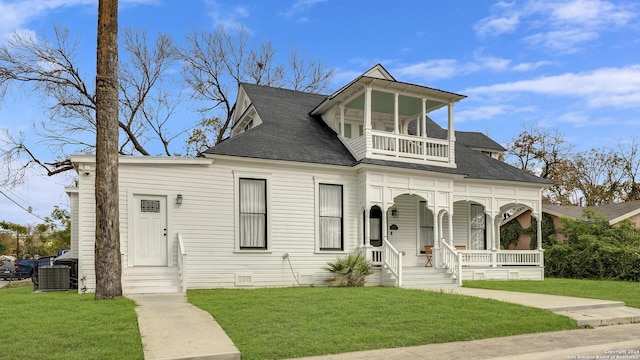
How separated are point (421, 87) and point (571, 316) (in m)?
9.33

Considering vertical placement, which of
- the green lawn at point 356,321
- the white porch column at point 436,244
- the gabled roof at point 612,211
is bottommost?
the green lawn at point 356,321

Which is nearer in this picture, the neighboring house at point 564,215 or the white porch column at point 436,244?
the white porch column at point 436,244

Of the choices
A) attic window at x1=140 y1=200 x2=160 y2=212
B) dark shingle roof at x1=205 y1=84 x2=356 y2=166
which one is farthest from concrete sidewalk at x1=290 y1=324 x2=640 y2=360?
dark shingle roof at x1=205 y1=84 x2=356 y2=166

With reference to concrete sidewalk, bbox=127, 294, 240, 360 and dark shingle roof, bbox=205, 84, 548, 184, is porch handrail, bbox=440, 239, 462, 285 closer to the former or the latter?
dark shingle roof, bbox=205, 84, 548, 184

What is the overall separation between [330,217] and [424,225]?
14.7ft

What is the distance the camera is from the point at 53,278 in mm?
13109

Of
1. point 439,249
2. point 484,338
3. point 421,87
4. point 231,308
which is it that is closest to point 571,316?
point 484,338

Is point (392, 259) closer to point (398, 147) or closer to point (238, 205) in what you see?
point (398, 147)

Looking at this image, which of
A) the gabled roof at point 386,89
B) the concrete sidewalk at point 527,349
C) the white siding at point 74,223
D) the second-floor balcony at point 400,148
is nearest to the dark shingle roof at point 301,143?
the second-floor balcony at point 400,148

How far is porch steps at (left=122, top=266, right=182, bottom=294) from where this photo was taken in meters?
12.4

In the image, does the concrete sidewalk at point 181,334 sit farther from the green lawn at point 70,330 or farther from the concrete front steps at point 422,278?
the concrete front steps at point 422,278

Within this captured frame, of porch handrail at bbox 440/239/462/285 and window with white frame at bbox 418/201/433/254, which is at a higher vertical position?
window with white frame at bbox 418/201/433/254

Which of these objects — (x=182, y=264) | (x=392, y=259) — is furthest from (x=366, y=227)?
(x=182, y=264)

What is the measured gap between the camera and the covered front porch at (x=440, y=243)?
15742 mm
